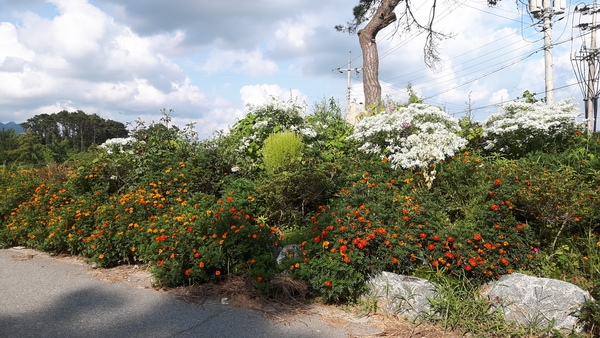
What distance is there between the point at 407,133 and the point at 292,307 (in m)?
3.79

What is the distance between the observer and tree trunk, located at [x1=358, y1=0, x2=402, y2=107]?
32.7ft

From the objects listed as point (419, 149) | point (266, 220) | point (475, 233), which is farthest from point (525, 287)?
point (266, 220)

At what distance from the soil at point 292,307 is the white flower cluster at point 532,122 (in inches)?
157

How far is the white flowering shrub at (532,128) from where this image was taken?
20.4 feet

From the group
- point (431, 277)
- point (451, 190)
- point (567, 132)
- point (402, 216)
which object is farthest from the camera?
point (567, 132)

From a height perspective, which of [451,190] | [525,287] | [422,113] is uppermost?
[422,113]

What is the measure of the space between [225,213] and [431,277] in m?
2.27

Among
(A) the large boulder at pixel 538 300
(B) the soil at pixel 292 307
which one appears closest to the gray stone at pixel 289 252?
(B) the soil at pixel 292 307

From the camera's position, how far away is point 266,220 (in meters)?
5.76

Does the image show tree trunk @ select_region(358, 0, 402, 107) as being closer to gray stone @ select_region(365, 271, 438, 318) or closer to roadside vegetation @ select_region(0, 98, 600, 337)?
roadside vegetation @ select_region(0, 98, 600, 337)

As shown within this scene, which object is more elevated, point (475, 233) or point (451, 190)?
point (451, 190)

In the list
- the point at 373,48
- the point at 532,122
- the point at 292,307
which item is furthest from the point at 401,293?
the point at 373,48

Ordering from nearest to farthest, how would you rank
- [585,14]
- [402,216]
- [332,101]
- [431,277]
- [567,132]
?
[431,277], [402,216], [567,132], [332,101], [585,14]

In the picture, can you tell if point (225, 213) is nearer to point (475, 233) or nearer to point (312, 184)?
point (312, 184)
